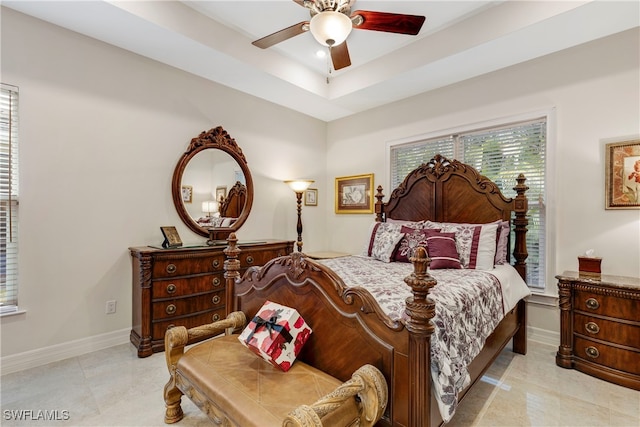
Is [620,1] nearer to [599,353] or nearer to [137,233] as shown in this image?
[599,353]

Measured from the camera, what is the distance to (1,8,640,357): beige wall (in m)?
2.52

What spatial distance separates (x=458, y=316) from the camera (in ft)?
5.52

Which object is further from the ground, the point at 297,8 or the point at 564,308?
the point at 297,8

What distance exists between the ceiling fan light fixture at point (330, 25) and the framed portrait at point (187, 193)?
2292 millimetres

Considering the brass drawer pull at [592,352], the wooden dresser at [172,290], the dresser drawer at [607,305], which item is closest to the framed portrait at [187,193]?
the wooden dresser at [172,290]

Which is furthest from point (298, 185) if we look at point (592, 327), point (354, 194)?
point (592, 327)

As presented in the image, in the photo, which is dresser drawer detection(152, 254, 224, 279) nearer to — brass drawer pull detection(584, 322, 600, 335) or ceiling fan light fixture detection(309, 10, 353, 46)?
ceiling fan light fixture detection(309, 10, 353, 46)

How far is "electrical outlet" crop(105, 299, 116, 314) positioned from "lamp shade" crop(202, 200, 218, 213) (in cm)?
129

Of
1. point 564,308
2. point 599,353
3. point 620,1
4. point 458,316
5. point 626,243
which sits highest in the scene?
point 620,1

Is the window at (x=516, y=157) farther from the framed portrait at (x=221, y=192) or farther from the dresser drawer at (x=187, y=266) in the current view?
the dresser drawer at (x=187, y=266)

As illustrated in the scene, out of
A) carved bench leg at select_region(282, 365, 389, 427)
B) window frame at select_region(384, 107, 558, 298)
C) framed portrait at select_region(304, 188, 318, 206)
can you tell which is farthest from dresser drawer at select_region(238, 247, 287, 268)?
window frame at select_region(384, 107, 558, 298)

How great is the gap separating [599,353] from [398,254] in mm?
1719

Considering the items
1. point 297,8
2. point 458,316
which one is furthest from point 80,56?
point 458,316

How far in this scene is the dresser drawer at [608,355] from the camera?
86.0 inches
